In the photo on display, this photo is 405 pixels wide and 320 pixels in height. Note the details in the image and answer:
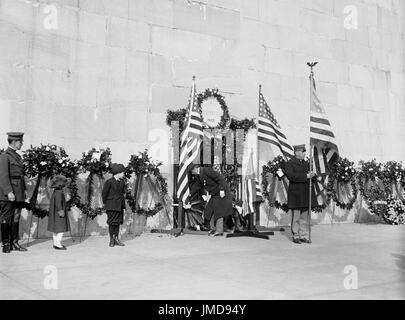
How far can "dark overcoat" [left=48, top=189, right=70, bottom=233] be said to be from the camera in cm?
925

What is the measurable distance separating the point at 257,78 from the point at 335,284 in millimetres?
9056

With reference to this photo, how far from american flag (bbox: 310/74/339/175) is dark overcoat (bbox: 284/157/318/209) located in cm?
37

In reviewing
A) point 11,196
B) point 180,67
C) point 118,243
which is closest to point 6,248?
point 11,196

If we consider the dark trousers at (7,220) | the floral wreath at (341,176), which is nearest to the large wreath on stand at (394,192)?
the floral wreath at (341,176)

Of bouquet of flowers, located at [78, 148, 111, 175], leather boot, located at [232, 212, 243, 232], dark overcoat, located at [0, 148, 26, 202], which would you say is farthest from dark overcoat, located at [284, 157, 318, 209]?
dark overcoat, located at [0, 148, 26, 202]

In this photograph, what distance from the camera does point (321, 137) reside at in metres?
10.8

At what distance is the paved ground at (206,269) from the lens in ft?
18.6

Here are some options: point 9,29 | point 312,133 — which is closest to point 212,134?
point 312,133

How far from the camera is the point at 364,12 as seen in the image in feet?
56.2

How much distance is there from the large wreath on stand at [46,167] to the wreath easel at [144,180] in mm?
1397

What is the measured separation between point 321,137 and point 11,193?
638 centimetres
